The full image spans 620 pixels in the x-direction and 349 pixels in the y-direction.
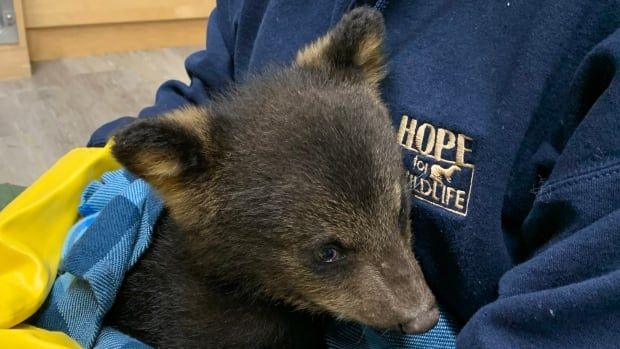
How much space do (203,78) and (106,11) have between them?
184 centimetres

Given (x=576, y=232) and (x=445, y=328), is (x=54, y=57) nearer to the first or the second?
(x=445, y=328)

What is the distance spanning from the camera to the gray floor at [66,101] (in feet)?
8.92

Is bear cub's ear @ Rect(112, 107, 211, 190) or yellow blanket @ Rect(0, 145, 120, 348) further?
yellow blanket @ Rect(0, 145, 120, 348)

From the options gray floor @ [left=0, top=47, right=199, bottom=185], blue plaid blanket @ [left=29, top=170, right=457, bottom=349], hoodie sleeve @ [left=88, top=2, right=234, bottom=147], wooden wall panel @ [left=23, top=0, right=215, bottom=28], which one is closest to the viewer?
blue plaid blanket @ [left=29, top=170, right=457, bottom=349]

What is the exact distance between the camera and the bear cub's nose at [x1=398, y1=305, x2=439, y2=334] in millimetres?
1142

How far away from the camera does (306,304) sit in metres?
1.30

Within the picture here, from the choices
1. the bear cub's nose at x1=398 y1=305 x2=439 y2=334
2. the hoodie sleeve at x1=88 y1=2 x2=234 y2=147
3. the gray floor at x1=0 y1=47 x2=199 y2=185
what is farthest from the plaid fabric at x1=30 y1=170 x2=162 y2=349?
the gray floor at x1=0 y1=47 x2=199 y2=185

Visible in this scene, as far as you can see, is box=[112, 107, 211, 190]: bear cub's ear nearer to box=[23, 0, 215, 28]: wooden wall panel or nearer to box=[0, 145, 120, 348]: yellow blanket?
box=[0, 145, 120, 348]: yellow blanket

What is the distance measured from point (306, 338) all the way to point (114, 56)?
2.53 m

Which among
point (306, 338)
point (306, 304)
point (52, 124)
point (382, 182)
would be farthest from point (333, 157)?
point (52, 124)

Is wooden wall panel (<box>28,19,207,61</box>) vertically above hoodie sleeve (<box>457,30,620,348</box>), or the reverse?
hoodie sleeve (<box>457,30,620,348</box>)

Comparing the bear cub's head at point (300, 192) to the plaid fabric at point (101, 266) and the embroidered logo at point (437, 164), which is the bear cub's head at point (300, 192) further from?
the plaid fabric at point (101, 266)

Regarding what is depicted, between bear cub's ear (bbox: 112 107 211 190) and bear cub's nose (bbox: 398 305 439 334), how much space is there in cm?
45

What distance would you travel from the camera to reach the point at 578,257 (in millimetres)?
994
